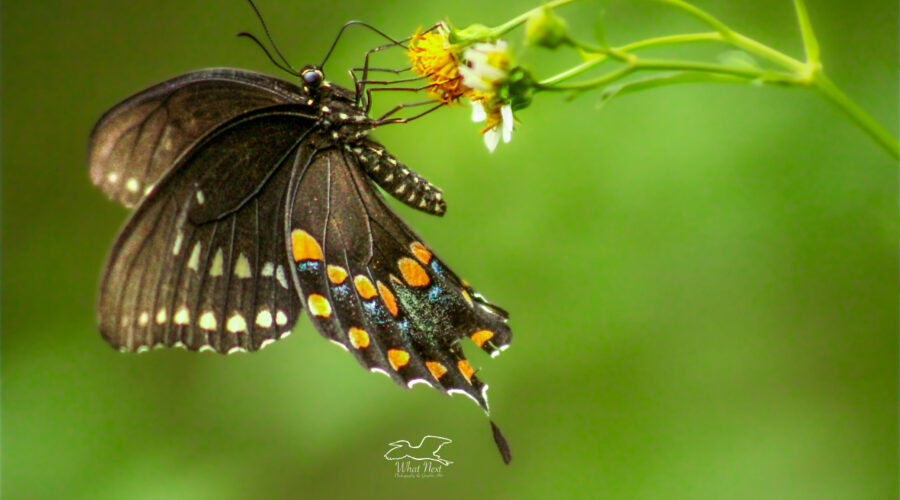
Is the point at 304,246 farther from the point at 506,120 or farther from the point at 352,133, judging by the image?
the point at 506,120

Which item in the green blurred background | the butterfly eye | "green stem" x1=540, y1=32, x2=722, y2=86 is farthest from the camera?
the green blurred background

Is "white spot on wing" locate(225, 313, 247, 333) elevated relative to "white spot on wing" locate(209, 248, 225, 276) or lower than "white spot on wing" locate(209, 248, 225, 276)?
lower

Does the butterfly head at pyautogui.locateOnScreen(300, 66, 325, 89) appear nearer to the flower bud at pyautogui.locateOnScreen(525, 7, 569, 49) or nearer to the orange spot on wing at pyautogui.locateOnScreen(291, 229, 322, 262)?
the orange spot on wing at pyautogui.locateOnScreen(291, 229, 322, 262)

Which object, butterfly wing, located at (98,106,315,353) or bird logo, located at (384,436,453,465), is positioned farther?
bird logo, located at (384,436,453,465)

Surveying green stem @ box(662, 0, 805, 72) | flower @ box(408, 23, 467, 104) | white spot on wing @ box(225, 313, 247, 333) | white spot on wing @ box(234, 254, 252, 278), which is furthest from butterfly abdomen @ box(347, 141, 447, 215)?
green stem @ box(662, 0, 805, 72)

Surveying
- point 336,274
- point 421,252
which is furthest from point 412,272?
point 336,274

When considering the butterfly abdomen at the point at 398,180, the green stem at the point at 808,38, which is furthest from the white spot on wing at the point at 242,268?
the green stem at the point at 808,38

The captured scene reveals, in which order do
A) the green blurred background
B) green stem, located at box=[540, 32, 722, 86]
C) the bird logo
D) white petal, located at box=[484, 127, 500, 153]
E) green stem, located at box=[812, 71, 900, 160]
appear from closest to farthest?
1. green stem, located at box=[812, 71, 900, 160]
2. green stem, located at box=[540, 32, 722, 86]
3. white petal, located at box=[484, 127, 500, 153]
4. the green blurred background
5. the bird logo
